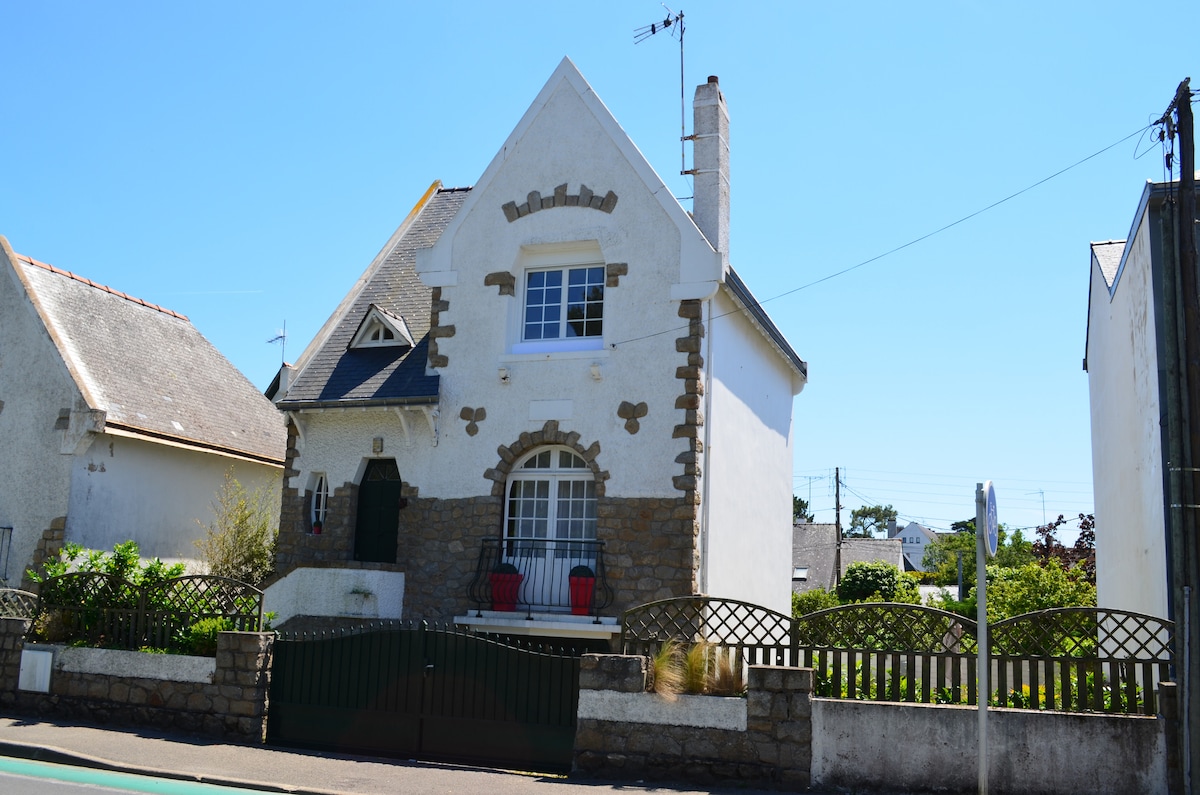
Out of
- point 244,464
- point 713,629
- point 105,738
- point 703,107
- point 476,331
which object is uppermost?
point 703,107

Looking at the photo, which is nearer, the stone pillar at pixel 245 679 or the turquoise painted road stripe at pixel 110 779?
the turquoise painted road stripe at pixel 110 779

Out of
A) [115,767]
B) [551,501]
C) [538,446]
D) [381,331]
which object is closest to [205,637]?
[115,767]

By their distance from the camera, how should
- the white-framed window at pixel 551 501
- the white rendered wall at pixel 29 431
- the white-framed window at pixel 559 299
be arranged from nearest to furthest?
the white-framed window at pixel 551 501 → the white-framed window at pixel 559 299 → the white rendered wall at pixel 29 431

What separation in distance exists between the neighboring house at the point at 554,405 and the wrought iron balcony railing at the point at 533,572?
0.11 ft

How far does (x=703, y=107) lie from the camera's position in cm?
1655

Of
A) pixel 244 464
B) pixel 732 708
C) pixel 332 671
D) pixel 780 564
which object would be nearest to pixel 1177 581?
pixel 732 708

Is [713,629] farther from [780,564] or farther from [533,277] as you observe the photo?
[780,564]

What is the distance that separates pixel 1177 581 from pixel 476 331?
402 inches

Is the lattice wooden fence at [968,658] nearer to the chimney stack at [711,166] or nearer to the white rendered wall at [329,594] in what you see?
the white rendered wall at [329,594]

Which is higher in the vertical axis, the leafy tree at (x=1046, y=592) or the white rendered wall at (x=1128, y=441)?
the white rendered wall at (x=1128, y=441)

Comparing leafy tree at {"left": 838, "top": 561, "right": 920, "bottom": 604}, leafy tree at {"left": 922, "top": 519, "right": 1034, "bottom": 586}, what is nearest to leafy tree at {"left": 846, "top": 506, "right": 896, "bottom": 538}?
leafy tree at {"left": 922, "top": 519, "right": 1034, "bottom": 586}

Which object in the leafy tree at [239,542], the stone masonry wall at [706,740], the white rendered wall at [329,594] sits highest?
the leafy tree at [239,542]

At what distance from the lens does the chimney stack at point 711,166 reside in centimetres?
1612

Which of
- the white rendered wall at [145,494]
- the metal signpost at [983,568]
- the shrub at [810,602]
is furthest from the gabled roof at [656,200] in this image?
the shrub at [810,602]
